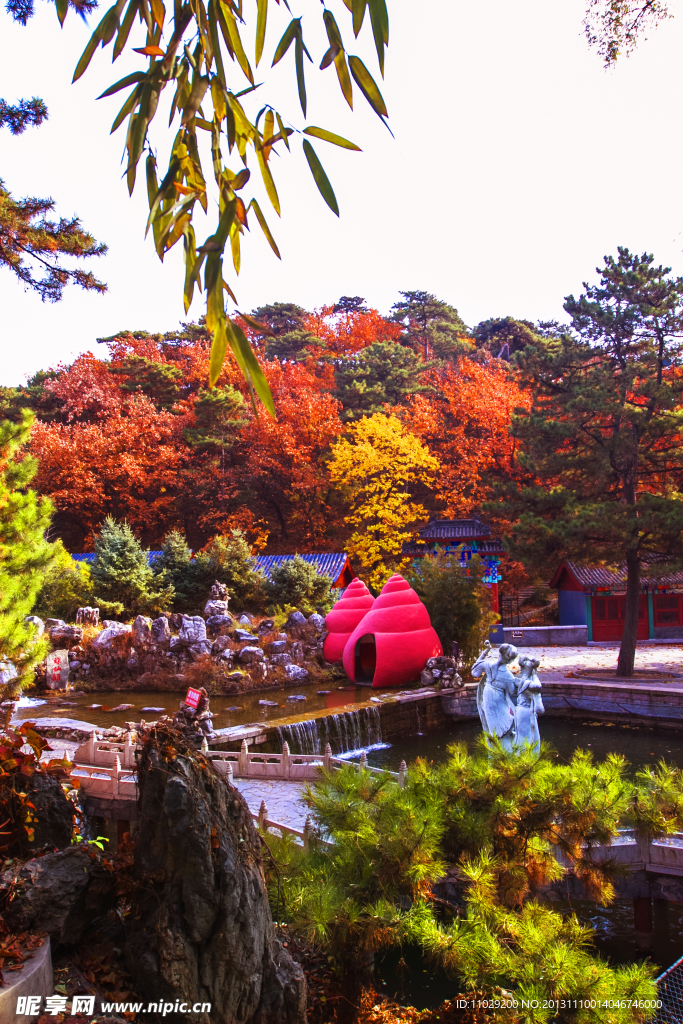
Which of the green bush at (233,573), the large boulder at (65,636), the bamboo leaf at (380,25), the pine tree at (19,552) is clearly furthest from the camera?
the green bush at (233,573)

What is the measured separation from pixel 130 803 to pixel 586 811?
6.32 m

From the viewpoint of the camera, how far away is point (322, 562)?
22.1 meters

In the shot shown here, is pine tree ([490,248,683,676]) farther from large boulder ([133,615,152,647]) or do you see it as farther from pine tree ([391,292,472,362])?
pine tree ([391,292,472,362])

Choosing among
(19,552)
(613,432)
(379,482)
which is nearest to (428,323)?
(379,482)

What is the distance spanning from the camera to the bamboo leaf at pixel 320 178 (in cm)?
164

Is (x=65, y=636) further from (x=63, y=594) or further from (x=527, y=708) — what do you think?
(x=527, y=708)

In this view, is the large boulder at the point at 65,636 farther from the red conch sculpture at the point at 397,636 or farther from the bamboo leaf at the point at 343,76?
the bamboo leaf at the point at 343,76

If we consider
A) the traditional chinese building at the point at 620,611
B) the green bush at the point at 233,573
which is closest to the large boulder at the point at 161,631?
the green bush at the point at 233,573

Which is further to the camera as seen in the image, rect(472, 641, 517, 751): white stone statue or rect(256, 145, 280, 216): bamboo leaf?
rect(472, 641, 517, 751): white stone statue

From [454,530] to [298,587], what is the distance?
20.2 feet

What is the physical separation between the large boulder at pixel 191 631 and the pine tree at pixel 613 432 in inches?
316

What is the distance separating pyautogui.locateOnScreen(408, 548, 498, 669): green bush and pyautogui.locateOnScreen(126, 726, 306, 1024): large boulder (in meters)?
14.3

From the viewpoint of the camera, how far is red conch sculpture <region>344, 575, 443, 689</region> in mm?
15977

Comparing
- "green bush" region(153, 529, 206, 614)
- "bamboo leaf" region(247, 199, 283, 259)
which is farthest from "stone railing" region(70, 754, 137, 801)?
"green bush" region(153, 529, 206, 614)
